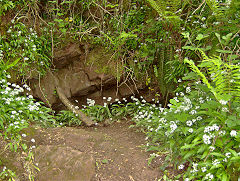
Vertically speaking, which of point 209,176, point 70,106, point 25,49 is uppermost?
point 25,49

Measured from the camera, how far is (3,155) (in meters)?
3.07

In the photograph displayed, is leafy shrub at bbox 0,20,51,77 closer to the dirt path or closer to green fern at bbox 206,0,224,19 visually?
the dirt path

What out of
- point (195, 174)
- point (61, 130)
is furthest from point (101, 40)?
point (195, 174)

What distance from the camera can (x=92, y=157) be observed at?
312cm

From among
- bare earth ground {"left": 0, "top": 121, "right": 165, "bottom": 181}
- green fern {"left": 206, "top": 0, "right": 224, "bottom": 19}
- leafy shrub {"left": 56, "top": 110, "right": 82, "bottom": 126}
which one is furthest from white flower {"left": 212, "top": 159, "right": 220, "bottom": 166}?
leafy shrub {"left": 56, "top": 110, "right": 82, "bottom": 126}

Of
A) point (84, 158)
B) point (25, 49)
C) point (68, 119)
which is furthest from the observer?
point (68, 119)

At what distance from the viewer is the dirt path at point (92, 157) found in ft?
9.53

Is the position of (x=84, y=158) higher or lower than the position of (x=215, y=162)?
lower

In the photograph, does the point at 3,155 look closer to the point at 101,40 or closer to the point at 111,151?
the point at 111,151

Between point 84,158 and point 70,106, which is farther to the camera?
point 70,106

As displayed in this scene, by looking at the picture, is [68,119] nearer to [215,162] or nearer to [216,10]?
[215,162]

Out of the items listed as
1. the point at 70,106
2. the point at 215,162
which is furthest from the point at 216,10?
the point at 70,106

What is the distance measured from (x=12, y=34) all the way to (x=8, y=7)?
591mm

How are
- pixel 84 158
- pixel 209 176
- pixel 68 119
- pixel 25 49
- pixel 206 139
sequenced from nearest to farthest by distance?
1. pixel 209 176
2. pixel 206 139
3. pixel 84 158
4. pixel 25 49
5. pixel 68 119
